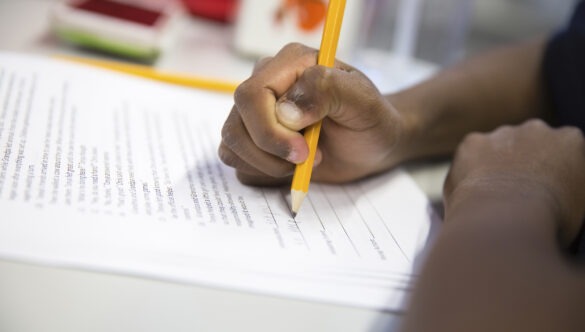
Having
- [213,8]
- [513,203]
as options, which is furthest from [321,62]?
[213,8]

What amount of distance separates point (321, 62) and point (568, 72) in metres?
0.30

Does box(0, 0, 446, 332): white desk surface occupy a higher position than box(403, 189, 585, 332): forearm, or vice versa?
box(403, 189, 585, 332): forearm

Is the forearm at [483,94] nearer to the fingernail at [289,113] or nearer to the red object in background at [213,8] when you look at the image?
the fingernail at [289,113]

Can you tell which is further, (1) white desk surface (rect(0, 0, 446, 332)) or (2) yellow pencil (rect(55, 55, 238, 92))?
(2) yellow pencil (rect(55, 55, 238, 92))

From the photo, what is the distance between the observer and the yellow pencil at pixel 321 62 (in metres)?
0.38

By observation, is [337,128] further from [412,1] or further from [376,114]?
[412,1]

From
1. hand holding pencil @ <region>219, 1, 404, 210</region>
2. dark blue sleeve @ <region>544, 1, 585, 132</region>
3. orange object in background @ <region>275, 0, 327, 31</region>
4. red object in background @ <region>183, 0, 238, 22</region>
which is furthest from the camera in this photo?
red object in background @ <region>183, 0, 238, 22</region>

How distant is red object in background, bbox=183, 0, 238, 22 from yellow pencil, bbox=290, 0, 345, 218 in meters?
0.50

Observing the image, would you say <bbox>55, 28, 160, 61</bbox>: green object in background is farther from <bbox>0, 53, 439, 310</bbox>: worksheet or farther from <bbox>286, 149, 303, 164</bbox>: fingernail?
<bbox>286, 149, 303, 164</bbox>: fingernail

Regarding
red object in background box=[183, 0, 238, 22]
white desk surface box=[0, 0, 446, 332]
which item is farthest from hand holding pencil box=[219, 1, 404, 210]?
red object in background box=[183, 0, 238, 22]

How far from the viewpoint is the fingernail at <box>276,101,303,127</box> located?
373 millimetres

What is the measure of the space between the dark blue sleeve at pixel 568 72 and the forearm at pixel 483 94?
17 millimetres

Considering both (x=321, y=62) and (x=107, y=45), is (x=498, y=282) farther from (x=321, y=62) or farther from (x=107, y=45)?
(x=107, y=45)

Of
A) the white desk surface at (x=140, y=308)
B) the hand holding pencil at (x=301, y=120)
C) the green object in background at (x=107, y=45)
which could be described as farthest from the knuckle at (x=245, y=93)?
the green object in background at (x=107, y=45)
